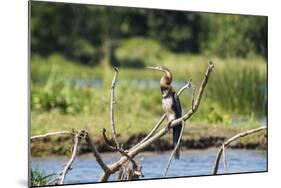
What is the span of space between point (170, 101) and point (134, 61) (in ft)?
1.31

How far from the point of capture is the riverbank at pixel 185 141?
16.0ft

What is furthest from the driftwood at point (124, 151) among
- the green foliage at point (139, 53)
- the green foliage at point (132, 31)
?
the green foliage at point (132, 31)

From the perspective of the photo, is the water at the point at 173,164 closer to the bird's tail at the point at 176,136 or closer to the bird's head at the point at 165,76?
the bird's tail at the point at 176,136

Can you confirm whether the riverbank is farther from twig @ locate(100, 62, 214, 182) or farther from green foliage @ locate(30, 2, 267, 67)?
green foliage @ locate(30, 2, 267, 67)

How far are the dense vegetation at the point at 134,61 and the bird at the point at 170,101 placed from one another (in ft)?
0.14

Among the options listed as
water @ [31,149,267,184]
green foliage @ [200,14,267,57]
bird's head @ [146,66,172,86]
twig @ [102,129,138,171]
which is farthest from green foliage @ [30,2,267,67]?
water @ [31,149,267,184]

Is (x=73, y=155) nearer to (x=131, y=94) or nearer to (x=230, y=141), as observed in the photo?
(x=131, y=94)

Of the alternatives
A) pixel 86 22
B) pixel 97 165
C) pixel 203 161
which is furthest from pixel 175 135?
pixel 86 22

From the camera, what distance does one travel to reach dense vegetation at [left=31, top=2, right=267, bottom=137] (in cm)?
493

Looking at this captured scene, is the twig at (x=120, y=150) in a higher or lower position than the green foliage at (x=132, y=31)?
lower

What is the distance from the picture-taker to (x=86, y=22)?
16.6ft

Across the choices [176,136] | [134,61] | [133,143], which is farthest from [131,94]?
[176,136]

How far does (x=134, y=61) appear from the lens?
522cm

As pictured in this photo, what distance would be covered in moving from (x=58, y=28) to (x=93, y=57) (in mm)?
336
